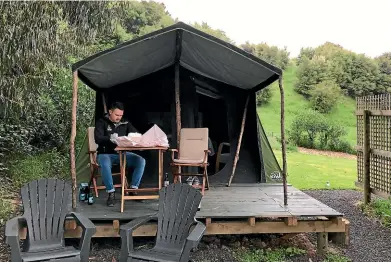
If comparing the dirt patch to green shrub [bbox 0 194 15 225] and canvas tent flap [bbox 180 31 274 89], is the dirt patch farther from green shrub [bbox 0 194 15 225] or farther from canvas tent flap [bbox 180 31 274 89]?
green shrub [bbox 0 194 15 225]

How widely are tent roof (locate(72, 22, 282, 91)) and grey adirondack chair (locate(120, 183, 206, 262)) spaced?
1.49m

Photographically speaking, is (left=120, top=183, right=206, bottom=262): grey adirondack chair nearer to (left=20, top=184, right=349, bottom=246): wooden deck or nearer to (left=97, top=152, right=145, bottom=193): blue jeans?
(left=20, top=184, right=349, bottom=246): wooden deck

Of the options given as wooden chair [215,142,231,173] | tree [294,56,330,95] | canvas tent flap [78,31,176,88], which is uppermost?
tree [294,56,330,95]

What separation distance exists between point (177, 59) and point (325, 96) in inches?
625

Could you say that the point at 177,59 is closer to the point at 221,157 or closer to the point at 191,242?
the point at 221,157

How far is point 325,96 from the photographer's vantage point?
776 inches

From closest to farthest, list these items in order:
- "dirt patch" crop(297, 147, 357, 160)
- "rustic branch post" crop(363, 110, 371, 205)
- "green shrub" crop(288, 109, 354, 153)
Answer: "rustic branch post" crop(363, 110, 371, 205), "dirt patch" crop(297, 147, 357, 160), "green shrub" crop(288, 109, 354, 153)

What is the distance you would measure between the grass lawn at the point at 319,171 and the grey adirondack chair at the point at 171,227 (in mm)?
4971

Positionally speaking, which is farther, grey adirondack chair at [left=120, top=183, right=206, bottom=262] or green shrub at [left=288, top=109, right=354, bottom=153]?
green shrub at [left=288, top=109, right=354, bottom=153]

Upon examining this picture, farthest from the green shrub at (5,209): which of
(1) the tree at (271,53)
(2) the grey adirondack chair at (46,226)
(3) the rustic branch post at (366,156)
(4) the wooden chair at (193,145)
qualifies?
(1) the tree at (271,53)

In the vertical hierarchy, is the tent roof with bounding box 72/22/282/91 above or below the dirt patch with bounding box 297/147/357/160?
above

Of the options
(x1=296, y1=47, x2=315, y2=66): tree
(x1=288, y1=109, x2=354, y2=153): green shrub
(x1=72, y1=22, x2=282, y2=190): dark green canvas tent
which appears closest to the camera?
(x1=72, y1=22, x2=282, y2=190): dark green canvas tent

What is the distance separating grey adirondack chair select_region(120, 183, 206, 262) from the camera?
286 cm

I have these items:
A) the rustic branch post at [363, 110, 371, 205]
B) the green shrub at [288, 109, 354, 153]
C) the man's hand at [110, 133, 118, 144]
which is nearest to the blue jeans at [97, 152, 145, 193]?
the man's hand at [110, 133, 118, 144]
